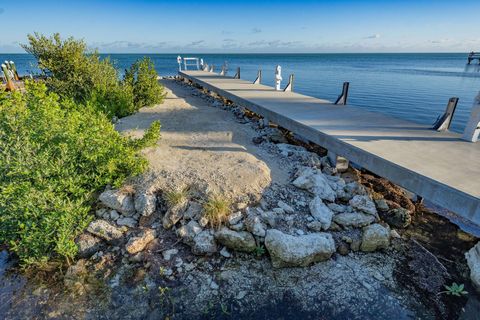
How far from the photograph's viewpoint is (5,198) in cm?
419

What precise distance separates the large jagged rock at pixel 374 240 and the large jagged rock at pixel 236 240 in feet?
6.24

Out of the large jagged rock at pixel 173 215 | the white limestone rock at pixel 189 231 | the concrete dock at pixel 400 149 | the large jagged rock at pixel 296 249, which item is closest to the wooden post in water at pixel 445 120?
the concrete dock at pixel 400 149

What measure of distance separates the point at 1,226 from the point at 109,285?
6.88ft

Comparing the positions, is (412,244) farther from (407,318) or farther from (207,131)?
(207,131)

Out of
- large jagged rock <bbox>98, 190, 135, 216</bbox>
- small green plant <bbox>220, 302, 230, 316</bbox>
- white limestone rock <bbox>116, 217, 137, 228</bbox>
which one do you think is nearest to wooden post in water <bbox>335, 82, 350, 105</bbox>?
large jagged rock <bbox>98, 190, 135, 216</bbox>

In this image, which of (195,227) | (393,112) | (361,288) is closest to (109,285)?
(195,227)

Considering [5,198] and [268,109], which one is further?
[268,109]

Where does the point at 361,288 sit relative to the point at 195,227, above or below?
below

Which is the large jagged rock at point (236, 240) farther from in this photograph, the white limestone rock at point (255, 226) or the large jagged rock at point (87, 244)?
the large jagged rock at point (87, 244)

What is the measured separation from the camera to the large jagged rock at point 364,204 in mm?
5066

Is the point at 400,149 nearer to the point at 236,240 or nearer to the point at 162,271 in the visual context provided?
the point at 236,240

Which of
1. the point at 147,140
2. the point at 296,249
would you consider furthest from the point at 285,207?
the point at 147,140

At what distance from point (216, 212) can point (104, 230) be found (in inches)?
77.6

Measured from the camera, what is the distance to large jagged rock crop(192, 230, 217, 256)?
437 cm
